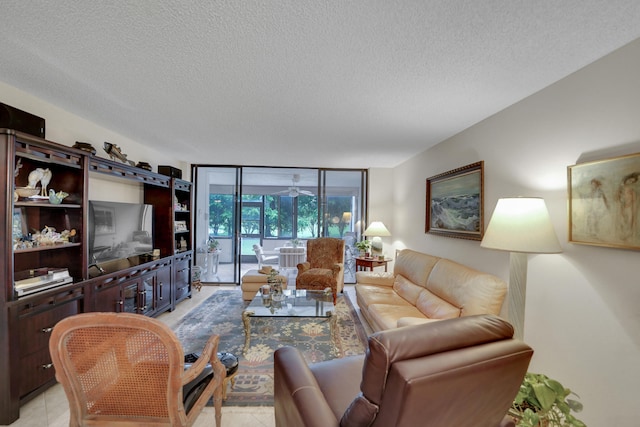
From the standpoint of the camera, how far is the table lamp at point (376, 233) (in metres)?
4.64

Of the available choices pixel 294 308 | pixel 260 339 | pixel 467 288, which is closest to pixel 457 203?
pixel 467 288

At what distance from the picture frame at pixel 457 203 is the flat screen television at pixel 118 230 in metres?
3.96

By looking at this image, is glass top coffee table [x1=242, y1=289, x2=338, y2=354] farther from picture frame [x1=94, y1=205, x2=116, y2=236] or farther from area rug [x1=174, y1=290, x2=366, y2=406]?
picture frame [x1=94, y1=205, x2=116, y2=236]

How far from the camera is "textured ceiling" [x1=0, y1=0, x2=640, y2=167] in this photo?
1294 millimetres

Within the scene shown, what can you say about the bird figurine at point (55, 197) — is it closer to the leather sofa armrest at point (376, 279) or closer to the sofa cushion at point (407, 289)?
the leather sofa armrest at point (376, 279)

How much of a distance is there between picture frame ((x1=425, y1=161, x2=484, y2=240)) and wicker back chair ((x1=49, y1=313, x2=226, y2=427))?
9.09ft

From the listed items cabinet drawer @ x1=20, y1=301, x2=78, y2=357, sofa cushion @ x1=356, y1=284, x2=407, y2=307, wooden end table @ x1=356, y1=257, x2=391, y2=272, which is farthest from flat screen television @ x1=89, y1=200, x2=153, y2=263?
wooden end table @ x1=356, y1=257, x2=391, y2=272

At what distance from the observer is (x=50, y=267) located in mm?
2373

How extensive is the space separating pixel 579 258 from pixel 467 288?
34.5 inches

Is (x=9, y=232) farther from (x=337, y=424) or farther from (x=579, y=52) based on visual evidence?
(x=579, y=52)

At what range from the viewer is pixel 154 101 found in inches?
92.6

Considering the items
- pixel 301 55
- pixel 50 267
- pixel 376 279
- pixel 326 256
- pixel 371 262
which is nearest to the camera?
pixel 301 55

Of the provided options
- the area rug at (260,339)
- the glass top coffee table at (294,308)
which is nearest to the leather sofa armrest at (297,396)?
the area rug at (260,339)

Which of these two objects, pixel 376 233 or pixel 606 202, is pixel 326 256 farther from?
pixel 606 202
